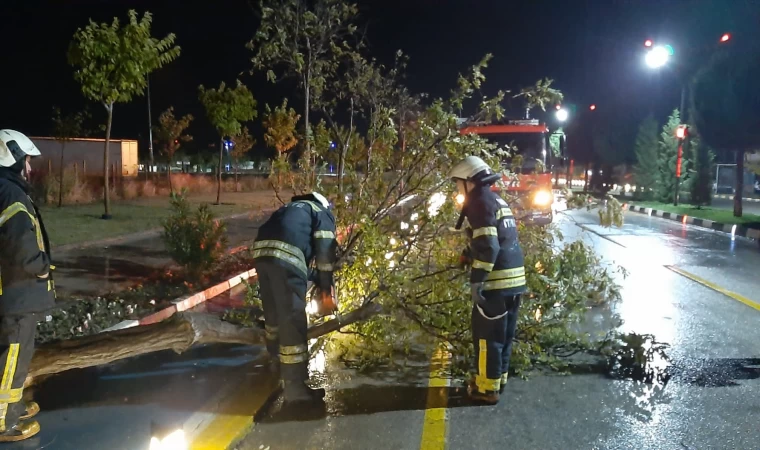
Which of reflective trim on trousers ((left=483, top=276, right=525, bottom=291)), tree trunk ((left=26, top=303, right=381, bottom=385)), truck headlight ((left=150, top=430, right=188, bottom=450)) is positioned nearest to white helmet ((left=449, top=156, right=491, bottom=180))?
reflective trim on trousers ((left=483, top=276, right=525, bottom=291))

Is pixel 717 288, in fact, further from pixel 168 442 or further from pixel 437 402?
pixel 168 442

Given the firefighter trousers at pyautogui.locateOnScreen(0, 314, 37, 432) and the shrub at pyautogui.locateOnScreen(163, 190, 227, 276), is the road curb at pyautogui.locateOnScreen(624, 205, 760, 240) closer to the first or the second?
the shrub at pyautogui.locateOnScreen(163, 190, 227, 276)

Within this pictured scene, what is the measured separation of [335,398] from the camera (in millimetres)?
4715

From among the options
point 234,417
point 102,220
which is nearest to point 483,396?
point 234,417

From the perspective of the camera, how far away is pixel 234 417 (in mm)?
4328

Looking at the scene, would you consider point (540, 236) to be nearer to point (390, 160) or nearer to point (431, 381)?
point (390, 160)

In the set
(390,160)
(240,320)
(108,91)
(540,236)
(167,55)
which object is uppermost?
(167,55)

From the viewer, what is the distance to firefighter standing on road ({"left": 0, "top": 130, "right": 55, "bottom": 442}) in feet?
12.3

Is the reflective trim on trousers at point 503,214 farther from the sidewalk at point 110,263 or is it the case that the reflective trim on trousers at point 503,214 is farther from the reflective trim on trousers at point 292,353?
the sidewalk at point 110,263

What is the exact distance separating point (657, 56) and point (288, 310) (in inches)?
708

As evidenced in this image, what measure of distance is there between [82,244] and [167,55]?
17.3 ft

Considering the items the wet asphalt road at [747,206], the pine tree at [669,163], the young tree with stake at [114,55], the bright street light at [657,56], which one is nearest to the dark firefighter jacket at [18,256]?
the young tree with stake at [114,55]

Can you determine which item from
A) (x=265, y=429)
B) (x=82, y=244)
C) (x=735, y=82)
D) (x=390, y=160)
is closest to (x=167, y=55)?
(x=82, y=244)

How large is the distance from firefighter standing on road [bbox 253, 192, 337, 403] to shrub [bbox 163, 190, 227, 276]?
4.20 metres
